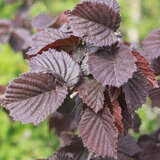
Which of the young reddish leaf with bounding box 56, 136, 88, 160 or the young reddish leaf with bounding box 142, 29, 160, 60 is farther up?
the young reddish leaf with bounding box 142, 29, 160, 60

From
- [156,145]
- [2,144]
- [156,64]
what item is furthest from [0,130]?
[156,64]

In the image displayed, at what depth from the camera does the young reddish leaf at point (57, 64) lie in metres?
0.69

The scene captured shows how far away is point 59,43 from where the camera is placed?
0.74 m

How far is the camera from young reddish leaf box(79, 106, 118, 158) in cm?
65

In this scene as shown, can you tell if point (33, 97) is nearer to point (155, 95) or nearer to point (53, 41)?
point (53, 41)

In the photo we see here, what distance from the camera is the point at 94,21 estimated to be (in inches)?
27.0

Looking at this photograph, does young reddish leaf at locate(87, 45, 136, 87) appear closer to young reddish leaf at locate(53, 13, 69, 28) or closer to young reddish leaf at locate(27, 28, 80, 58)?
young reddish leaf at locate(27, 28, 80, 58)

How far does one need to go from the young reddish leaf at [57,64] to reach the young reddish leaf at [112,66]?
2.2 inches

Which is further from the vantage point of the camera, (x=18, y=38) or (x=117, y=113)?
(x=18, y=38)

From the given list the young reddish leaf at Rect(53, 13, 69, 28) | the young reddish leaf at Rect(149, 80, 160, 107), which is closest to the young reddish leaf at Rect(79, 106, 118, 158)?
the young reddish leaf at Rect(149, 80, 160, 107)

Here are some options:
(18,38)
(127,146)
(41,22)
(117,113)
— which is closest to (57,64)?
(117,113)

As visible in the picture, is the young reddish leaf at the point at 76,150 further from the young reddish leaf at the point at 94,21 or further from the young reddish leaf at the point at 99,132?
the young reddish leaf at the point at 94,21

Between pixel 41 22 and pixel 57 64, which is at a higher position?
pixel 41 22

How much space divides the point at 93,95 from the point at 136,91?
0.10 metres
